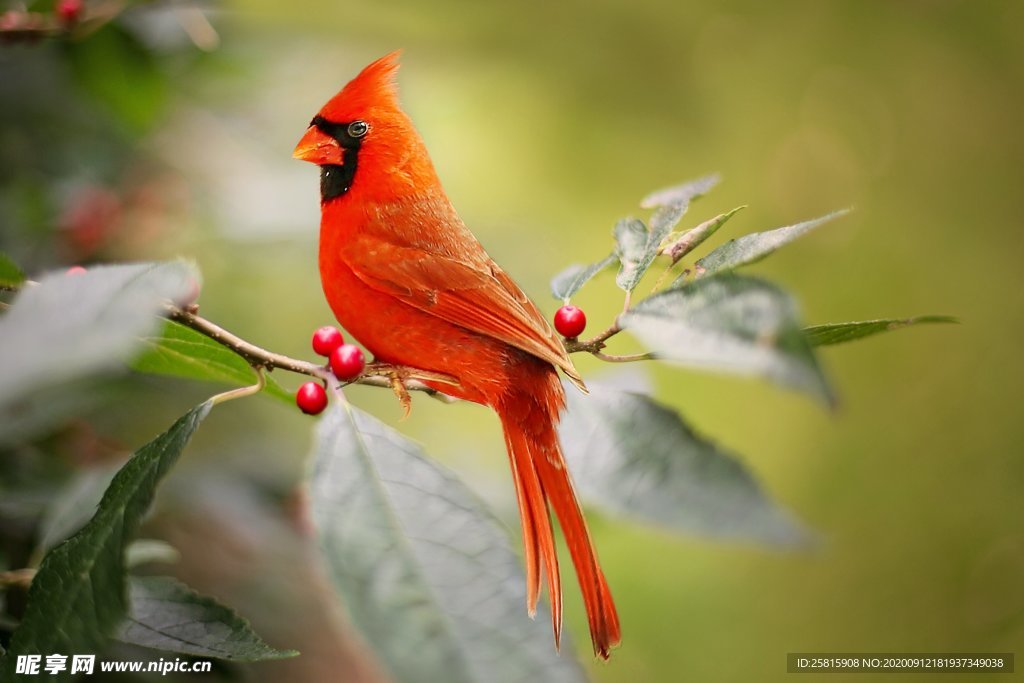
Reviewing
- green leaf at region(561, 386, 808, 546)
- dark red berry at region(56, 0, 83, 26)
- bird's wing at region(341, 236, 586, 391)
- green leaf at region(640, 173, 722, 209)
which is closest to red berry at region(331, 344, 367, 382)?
bird's wing at region(341, 236, 586, 391)

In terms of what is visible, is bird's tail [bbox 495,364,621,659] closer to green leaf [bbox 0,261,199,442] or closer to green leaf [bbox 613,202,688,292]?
green leaf [bbox 613,202,688,292]

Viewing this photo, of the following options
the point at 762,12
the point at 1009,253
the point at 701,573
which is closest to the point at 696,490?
the point at 701,573

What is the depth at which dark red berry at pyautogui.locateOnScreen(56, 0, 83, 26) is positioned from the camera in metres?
1.18

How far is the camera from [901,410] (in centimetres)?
286

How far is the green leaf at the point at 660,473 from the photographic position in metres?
0.54

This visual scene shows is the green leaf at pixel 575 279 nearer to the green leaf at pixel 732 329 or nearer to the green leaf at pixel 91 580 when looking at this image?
the green leaf at pixel 732 329

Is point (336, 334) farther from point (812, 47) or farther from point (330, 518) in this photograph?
point (812, 47)

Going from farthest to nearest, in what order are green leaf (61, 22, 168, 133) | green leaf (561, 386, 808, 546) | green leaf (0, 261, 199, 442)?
1. green leaf (61, 22, 168, 133)
2. green leaf (561, 386, 808, 546)
3. green leaf (0, 261, 199, 442)

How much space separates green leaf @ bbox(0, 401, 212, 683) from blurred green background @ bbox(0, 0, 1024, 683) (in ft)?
3.78

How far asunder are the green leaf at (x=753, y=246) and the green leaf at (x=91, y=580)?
449mm

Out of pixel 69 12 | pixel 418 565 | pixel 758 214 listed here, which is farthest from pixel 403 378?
pixel 758 214

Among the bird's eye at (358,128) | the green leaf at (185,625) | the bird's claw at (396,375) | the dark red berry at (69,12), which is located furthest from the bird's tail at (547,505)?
the dark red berry at (69,12)

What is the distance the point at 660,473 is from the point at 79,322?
1.36 ft

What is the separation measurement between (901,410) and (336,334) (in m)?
2.58
